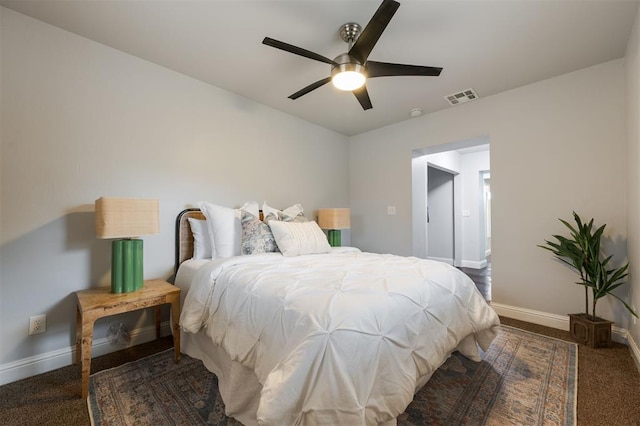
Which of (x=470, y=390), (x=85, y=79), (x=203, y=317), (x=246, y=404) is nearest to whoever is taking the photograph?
(x=246, y=404)

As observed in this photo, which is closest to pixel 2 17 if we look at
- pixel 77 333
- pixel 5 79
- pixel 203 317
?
pixel 5 79

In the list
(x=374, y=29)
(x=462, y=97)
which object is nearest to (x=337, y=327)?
(x=374, y=29)

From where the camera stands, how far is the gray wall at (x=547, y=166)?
7.86ft

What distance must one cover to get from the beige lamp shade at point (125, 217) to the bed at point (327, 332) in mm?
569

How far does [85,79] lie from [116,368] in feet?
7.33

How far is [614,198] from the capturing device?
238cm

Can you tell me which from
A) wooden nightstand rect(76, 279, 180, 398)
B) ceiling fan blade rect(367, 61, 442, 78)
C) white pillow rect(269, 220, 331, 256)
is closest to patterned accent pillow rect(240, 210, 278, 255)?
white pillow rect(269, 220, 331, 256)

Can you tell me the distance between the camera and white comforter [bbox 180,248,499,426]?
38.9 inches

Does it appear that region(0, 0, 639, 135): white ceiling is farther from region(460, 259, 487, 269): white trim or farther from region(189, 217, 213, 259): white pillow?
region(460, 259, 487, 269): white trim

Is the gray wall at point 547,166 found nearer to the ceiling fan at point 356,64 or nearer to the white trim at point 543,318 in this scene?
the white trim at point 543,318

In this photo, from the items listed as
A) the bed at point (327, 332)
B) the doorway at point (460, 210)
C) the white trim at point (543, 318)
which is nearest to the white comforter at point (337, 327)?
the bed at point (327, 332)

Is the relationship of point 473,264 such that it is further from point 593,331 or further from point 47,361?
point 47,361

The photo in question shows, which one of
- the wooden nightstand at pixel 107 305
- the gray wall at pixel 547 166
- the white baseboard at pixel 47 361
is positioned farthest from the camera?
the gray wall at pixel 547 166

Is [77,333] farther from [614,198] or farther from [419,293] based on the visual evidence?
[614,198]
